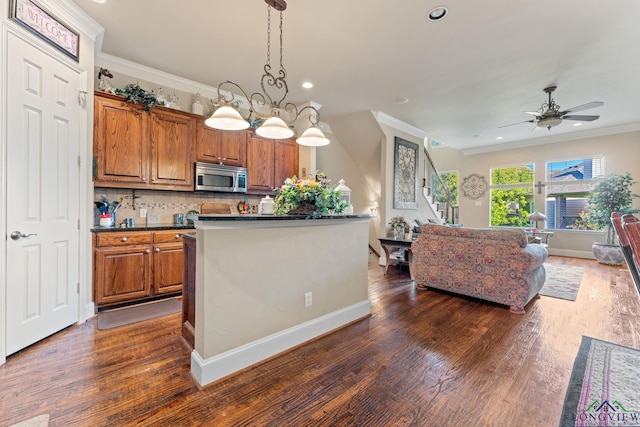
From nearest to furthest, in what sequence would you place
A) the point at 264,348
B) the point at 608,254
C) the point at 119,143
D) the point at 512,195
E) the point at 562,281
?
the point at 264,348
the point at 119,143
the point at 562,281
the point at 608,254
the point at 512,195

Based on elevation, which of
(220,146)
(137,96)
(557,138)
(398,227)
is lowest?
(398,227)

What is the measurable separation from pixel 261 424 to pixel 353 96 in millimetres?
4427

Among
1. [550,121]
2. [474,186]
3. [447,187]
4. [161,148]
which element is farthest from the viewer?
[474,186]

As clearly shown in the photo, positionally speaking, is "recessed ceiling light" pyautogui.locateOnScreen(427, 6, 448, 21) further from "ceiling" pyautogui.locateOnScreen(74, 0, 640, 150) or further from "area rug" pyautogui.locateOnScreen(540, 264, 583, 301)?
"area rug" pyautogui.locateOnScreen(540, 264, 583, 301)

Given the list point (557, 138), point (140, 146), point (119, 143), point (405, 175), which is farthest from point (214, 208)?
point (557, 138)

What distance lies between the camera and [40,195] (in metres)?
2.32

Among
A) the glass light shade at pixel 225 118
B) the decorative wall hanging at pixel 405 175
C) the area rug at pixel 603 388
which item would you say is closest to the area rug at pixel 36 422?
the glass light shade at pixel 225 118

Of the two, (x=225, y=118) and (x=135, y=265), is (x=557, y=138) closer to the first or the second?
(x=225, y=118)

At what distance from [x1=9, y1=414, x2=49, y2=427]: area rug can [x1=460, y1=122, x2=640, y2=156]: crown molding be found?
31.7 ft

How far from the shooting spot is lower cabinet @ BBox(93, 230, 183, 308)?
2.93 meters

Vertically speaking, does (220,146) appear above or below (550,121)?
below

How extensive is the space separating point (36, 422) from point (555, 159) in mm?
9814

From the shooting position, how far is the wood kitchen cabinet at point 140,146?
10.2 ft

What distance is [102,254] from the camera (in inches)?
115
